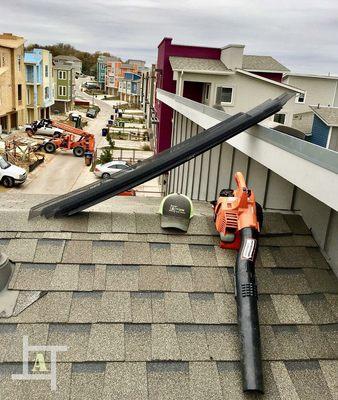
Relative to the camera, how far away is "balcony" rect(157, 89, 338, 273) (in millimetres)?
2678

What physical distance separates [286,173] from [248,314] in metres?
1.23

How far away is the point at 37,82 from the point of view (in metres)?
44.7

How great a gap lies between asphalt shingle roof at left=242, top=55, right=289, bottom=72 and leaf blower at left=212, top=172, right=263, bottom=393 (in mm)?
24456

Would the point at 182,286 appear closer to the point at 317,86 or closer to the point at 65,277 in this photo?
the point at 65,277

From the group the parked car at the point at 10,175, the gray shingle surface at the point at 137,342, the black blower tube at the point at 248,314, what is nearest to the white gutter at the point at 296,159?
the black blower tube at the point at 248,314

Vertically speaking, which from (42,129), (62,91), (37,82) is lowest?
(42,129)

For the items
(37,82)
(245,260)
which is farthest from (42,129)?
(245,260)

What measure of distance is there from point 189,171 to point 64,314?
7477 mm

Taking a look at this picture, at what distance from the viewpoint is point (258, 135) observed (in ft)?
13.3

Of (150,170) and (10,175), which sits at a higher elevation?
(150,170)

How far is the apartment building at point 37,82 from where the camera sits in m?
43.3

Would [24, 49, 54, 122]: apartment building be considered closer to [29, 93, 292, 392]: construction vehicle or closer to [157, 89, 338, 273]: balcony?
[157, 89, 338, 273]: balcony

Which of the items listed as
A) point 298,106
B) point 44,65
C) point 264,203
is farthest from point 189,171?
point 44,65

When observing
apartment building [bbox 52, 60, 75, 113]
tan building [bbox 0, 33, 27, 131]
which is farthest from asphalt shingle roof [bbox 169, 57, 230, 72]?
apartment building [bbox 52, 60, 75, 113]
